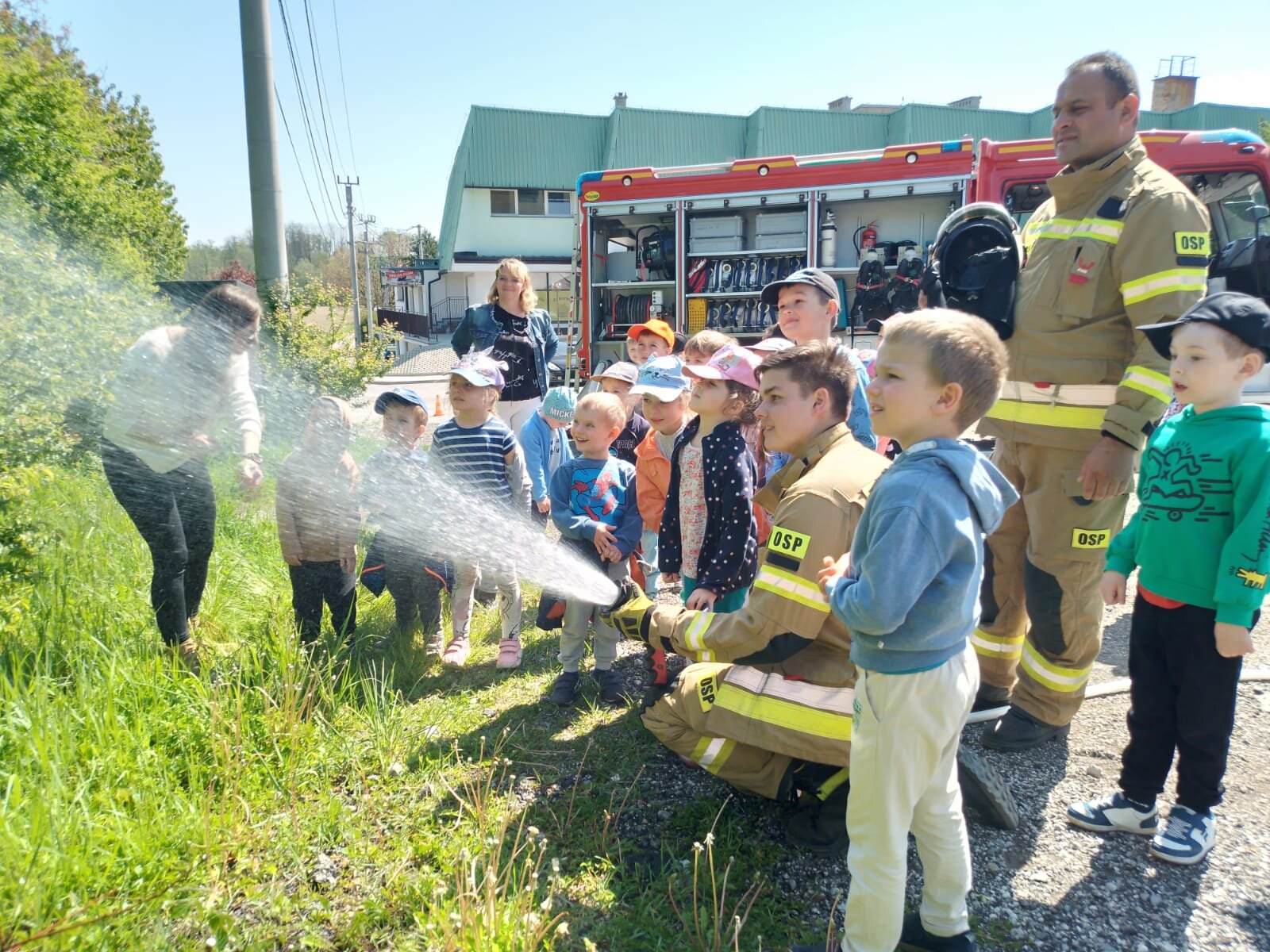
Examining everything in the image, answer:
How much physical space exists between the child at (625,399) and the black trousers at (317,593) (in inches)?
75.1

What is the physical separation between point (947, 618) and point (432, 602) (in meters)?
3.14

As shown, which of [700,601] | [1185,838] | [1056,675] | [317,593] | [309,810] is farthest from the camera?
[317,593]

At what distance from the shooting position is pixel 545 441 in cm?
512

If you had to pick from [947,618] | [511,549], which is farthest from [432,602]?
[947,618]

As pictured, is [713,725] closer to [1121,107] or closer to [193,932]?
[193,932]

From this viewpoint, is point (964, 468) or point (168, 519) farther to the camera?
point (168, 519)

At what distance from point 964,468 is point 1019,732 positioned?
1.87 metres

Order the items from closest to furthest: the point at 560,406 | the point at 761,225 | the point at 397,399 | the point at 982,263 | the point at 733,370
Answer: the point at 982,263 < the point at 733,370 < the point at 397,399 < the point at 560,406 < the point at 761,225

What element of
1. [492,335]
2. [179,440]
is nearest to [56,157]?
[492,335]

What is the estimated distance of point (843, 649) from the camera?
105 inches

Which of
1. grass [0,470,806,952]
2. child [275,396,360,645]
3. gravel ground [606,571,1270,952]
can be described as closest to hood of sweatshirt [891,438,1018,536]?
grass [0,470,806,952]

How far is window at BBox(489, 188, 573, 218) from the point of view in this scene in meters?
31.1

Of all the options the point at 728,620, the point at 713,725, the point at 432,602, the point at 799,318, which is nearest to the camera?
the point at 728,620

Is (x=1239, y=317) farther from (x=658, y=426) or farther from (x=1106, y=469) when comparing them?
(x=658, y=426)
